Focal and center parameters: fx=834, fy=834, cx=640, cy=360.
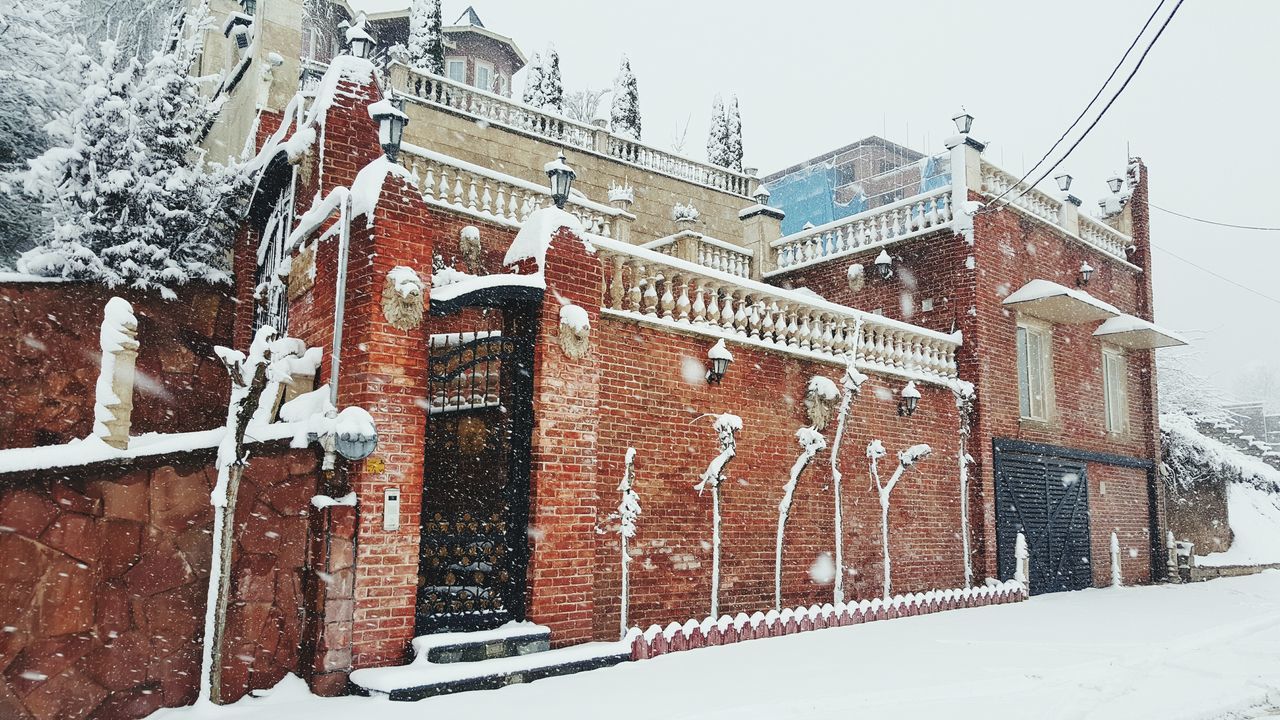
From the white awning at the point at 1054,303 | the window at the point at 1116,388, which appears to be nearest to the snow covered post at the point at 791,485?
the white awning at the point at 1054,303

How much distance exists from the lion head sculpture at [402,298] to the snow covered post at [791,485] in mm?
5216

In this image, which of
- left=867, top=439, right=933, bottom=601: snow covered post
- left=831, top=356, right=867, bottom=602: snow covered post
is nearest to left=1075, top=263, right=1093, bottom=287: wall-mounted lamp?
left=867, top=439, right=933, bottom=601: snow covered post

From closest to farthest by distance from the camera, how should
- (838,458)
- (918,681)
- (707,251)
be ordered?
(918,681)
(838,458)
(707,251)

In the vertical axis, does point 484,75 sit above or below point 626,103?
above

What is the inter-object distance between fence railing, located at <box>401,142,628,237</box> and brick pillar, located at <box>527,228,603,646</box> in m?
3.81

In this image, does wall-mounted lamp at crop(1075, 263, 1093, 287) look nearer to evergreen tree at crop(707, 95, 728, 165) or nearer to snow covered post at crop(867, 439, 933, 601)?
snow covered post at crop(867, 439, 933, 601)

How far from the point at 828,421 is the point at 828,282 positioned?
17.2ft

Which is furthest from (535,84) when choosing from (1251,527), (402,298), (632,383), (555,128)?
(1251,527)

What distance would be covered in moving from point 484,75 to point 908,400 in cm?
2328

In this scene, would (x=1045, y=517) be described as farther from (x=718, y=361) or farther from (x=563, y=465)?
(x=563, y=465)

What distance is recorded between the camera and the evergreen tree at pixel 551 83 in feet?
79.4

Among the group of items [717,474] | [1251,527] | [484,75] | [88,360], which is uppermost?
[484,75]

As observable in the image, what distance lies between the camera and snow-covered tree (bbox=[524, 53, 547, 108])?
24.3 metres

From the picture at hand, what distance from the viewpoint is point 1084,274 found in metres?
16.0
